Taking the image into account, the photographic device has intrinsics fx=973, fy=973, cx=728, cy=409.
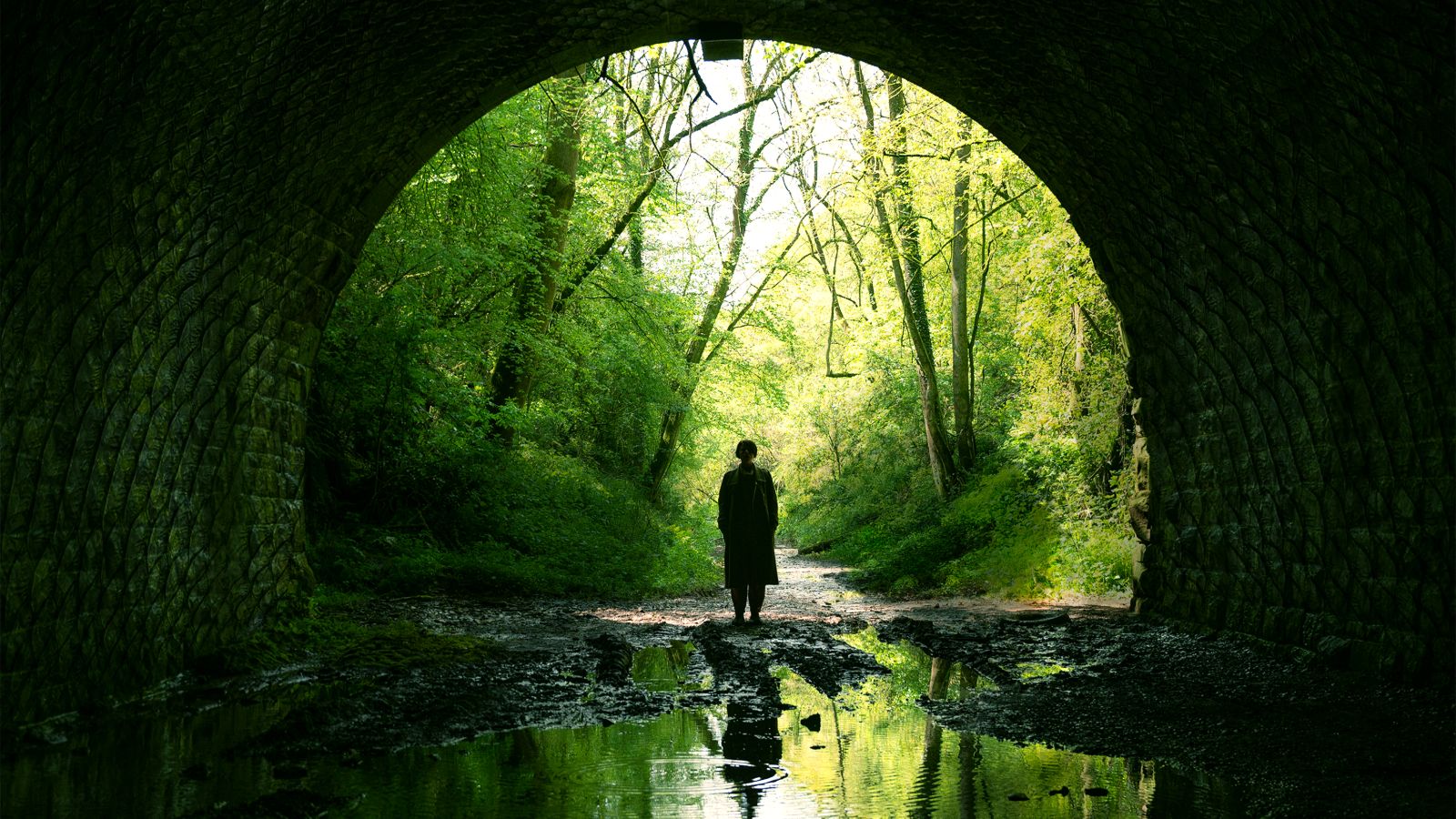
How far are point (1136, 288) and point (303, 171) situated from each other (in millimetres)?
6420

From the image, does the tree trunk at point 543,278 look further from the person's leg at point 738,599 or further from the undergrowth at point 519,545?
the person's leg at point 738,599

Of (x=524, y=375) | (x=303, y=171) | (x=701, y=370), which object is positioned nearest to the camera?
(x=303, y=171)

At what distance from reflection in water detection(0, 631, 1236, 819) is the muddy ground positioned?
0.74 ft

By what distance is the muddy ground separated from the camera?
408cm

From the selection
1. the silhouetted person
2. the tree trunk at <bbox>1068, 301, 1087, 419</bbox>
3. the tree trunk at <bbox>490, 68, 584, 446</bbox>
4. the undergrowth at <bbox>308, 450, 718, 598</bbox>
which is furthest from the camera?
the tree trunk at <bbox>490, 68, 584, 446</bbox>

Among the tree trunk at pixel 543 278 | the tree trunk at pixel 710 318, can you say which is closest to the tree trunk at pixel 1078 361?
the tree trunk at pixel 543 278

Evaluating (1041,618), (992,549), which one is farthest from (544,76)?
(992,549)

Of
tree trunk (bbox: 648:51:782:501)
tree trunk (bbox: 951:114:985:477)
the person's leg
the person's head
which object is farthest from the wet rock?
tree trunk (bbox: 648:51:782:501)

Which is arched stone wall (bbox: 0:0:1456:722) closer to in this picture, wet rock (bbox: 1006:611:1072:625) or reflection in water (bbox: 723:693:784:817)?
wet rock (bbox: 1006:611:1072:625)

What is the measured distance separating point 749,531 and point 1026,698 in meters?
4.02

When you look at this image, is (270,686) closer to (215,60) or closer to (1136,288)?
(215,60)

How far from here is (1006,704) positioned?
17.6 feet

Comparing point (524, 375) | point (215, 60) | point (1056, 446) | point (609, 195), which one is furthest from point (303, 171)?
point (609, 195)

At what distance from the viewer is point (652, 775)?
398cm
